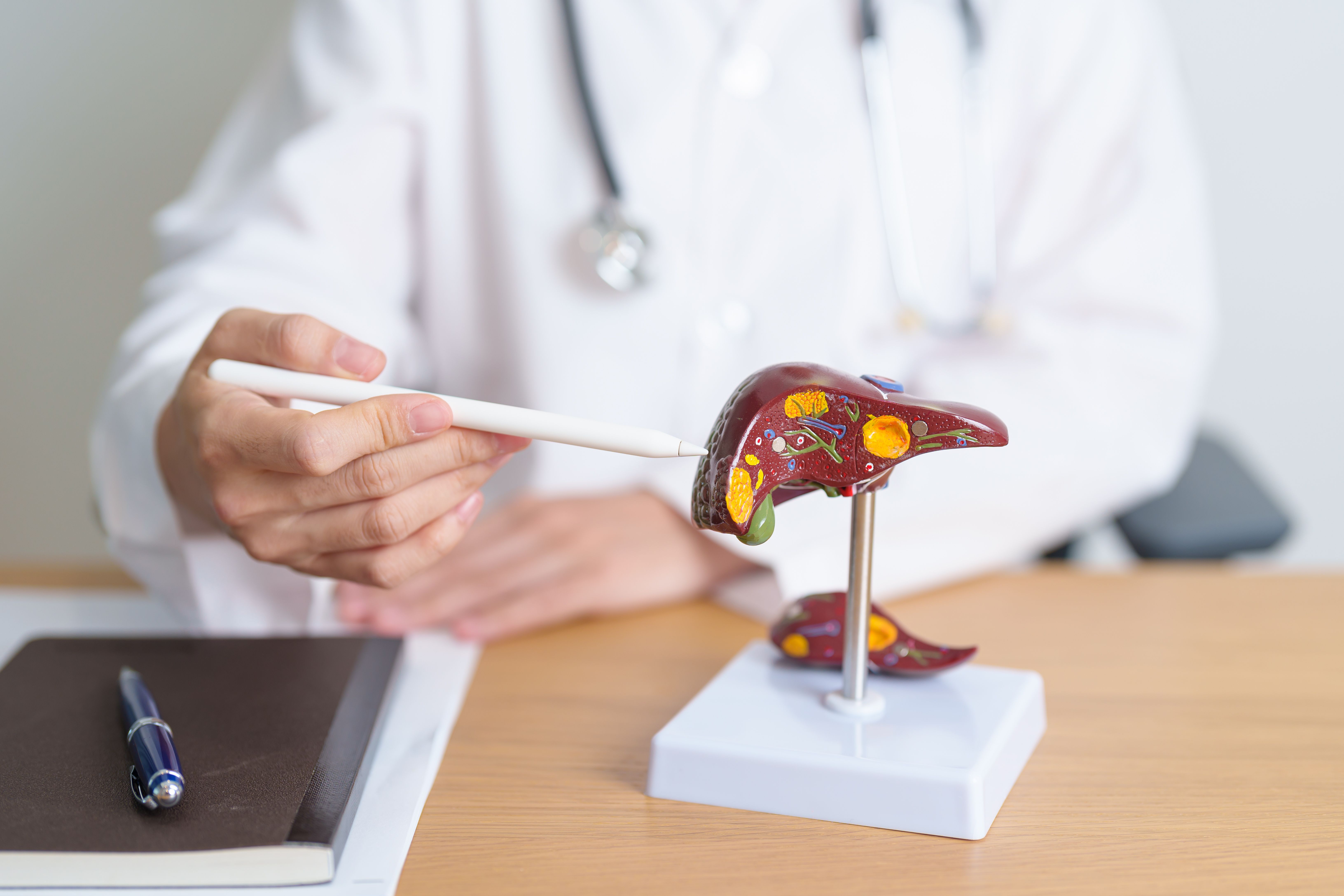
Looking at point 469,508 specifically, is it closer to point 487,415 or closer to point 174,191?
point 487,415

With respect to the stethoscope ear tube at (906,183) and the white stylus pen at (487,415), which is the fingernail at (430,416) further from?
the stethoscope ear tube at (906,183)

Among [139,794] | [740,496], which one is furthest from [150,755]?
[740,496]

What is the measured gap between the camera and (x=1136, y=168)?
0.88 m

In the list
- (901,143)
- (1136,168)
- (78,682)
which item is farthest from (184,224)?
(1136,168)

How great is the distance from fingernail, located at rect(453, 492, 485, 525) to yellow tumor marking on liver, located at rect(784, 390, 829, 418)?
0.55 ft

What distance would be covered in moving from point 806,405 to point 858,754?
14cm

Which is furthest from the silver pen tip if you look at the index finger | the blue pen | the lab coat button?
the lab coat button

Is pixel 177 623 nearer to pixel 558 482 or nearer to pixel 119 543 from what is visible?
pixel 119 543

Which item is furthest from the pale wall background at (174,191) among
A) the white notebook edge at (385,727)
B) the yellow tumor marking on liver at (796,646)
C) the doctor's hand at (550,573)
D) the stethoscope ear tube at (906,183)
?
the yellow tumor marking on liver at (796,646)

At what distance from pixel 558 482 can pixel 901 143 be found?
1.26 feet

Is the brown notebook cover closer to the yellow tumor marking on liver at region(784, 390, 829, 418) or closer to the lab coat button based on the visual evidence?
the yellow tumor marking on liver at region(784, 390, 829, 418)

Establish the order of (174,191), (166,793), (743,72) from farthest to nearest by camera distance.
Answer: (174,191) < (743,72) < (166,793)

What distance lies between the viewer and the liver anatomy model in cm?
39

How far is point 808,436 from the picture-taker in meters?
0.40
